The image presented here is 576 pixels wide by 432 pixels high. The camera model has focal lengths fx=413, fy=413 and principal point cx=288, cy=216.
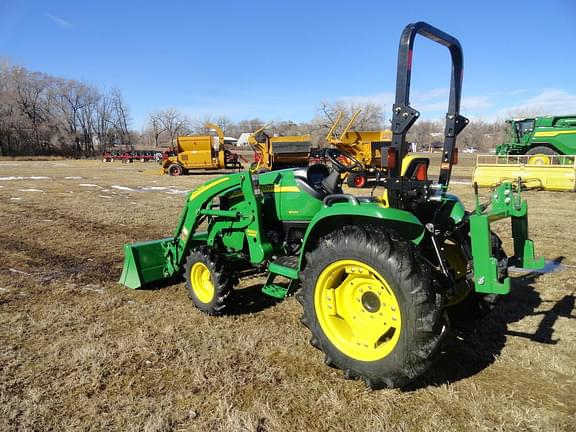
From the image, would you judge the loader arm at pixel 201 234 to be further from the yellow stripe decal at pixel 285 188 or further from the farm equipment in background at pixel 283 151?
the farm equipment in background at pixel 283 151

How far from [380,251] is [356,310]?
0.62 metres

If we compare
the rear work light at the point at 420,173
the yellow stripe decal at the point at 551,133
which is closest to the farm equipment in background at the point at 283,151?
the yellow stripe decal at the point at 551,133

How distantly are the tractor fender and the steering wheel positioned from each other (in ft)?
1.66

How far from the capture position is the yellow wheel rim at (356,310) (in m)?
2.75

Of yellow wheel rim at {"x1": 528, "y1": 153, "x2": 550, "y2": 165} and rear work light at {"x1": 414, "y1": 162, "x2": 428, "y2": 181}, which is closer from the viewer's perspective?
rear work light at {"x1": 414, "y1": 162, "x2": 428, "y2": 181}

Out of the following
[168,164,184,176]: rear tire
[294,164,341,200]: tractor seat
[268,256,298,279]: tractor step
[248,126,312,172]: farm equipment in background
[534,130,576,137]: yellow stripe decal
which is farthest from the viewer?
[168,164,184,176]: rear tire

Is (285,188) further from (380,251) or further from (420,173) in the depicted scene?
(380,251)

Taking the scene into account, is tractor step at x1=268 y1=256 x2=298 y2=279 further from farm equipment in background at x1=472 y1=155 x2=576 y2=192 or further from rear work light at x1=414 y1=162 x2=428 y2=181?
farm equipment in background at x1=472 y1=155 x2=576 y2=192

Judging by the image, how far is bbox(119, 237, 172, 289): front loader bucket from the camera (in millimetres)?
4688

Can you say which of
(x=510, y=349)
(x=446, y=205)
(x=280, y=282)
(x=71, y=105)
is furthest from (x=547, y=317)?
(x=71, y=105)

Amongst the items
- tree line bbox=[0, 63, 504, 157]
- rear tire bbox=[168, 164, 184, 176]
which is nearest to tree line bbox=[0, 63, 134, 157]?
tree line bbox=[0, 63, 504, 157]

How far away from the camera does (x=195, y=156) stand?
2344cm

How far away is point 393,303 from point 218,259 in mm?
1894

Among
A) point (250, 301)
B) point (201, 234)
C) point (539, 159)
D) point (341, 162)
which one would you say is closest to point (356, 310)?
point (341, 162)
